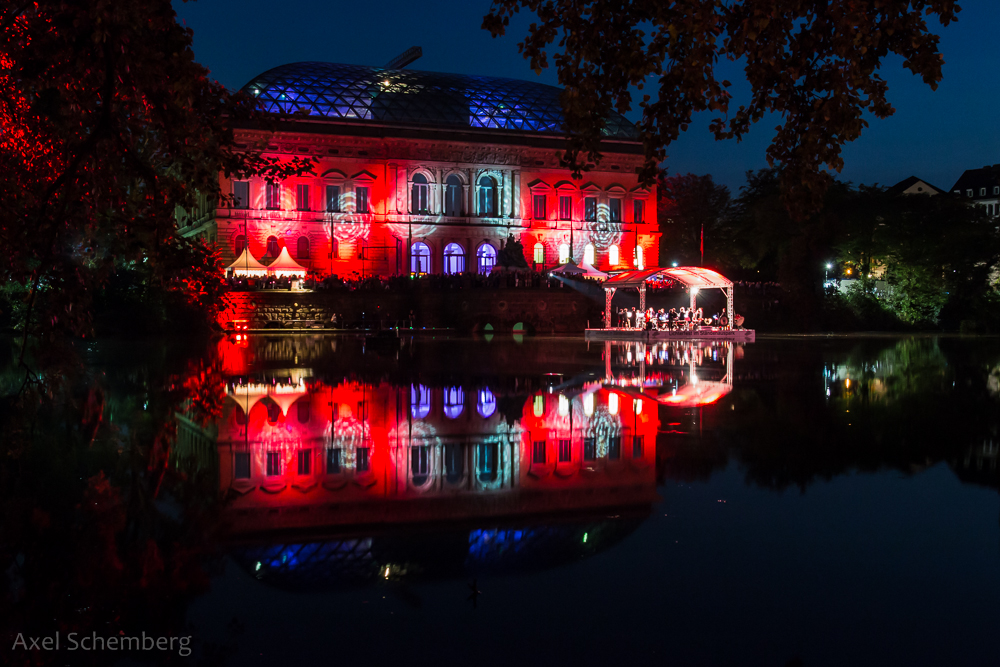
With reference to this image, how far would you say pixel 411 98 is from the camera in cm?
7856

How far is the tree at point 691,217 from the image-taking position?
9519cm

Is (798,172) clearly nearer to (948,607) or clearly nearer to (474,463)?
(948,607)

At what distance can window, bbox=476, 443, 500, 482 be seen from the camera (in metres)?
9.67

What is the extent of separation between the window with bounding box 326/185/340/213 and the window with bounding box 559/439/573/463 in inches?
2544

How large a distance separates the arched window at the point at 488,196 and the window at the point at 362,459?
68.4m

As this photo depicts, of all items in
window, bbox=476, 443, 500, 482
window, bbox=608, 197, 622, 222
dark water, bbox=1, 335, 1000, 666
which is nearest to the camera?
dark water, bbox=1, 335, 1000, 666

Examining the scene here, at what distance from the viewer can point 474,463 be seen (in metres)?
10.4

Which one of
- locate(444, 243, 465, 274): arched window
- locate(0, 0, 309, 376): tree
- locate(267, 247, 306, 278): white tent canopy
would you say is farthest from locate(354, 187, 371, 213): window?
locate(0, 0, 309, 376): tree

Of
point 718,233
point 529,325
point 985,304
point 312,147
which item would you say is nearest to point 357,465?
point 529,325

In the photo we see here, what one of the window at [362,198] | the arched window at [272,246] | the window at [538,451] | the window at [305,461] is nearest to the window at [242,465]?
the window at [305,461]

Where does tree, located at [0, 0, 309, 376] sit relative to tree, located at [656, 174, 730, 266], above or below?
below

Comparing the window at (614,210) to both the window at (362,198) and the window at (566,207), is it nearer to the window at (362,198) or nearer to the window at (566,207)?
the window at (566,207)

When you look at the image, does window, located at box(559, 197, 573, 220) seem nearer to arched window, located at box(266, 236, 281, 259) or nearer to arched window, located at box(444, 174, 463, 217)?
arched window, located at box(444, 174, 463, 217)

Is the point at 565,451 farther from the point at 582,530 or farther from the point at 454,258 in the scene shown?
the point at 454,258
